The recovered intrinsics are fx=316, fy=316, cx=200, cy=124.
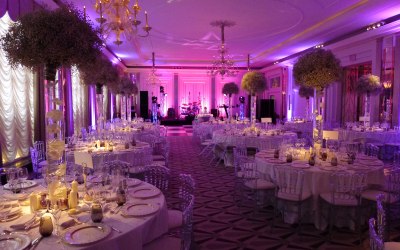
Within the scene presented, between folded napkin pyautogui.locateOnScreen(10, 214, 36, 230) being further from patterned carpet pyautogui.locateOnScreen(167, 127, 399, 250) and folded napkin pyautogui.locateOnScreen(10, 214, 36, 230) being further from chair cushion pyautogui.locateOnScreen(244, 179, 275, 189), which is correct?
chair cushion pyautogui.locateOnScreen(244, 179, 275, 189)

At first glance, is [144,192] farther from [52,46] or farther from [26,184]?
[52,46]

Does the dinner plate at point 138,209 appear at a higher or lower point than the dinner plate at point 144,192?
lower

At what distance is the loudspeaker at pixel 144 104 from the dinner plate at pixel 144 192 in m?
18.7

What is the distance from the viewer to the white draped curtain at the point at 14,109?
591 cm

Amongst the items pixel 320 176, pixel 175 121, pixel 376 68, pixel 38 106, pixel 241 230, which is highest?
pixel 376 68

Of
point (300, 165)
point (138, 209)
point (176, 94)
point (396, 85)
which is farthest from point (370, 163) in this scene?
point (176, 94)

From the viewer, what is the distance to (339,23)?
383 inches

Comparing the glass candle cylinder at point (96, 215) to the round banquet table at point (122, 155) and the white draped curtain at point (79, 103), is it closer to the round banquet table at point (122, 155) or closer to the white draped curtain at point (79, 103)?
the round banquet table at point (122, 155)

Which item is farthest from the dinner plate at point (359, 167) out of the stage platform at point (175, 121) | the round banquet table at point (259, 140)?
the stage platform at point (175, 121)

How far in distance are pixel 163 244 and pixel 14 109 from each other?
5.06 meters

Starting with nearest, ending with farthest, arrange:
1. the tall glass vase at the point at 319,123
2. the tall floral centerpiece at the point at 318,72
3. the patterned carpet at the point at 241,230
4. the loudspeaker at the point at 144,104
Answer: the patterned carpet at the point at 241,230, the tall floral centerpiece at the point at 318,72, the tall glass vase at the point at 319,123, the loudspeaker at the point at 144,104

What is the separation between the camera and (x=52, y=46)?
107 inches

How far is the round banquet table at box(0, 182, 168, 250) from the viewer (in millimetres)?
2053

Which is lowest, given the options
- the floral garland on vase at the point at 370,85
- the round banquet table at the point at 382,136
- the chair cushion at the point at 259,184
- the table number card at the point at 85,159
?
the chair cushion at the point at 259,184
